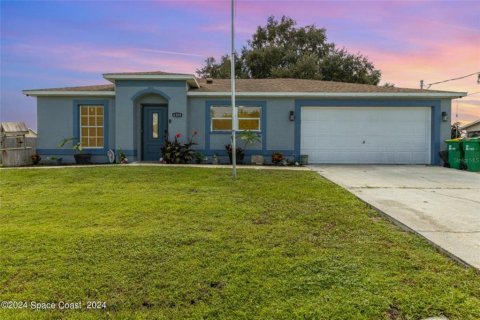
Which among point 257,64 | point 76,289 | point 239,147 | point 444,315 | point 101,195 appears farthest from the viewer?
point 257,64

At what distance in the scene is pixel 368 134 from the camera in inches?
535

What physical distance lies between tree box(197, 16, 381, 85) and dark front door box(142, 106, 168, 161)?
16.7m

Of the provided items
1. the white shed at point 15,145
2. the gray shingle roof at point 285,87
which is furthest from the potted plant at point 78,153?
the gray shingle roof at point 285,87

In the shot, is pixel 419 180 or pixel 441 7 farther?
pixel 441 7

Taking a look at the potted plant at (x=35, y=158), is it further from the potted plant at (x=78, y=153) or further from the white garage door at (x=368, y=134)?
the white garage door at (x=368, y=134)

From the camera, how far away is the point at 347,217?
527 centimetres

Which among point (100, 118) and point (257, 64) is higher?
point (257, 64)

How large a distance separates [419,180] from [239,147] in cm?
653

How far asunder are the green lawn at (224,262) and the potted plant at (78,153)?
7.13m

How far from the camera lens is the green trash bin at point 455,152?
1228 centimetres

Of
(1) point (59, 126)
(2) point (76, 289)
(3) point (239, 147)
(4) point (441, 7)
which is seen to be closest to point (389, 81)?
(4) point (441, 7)

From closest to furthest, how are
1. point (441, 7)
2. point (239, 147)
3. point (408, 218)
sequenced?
1. point (408, 218)
2. point (441, 7)
3. point (239, 147)

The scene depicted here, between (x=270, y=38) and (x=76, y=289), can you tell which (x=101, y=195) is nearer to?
(x=76, y=289)

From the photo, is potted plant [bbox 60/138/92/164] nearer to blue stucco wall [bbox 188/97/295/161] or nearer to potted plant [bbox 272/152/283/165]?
blue stucco wall [bbox 188/97/295/161]
